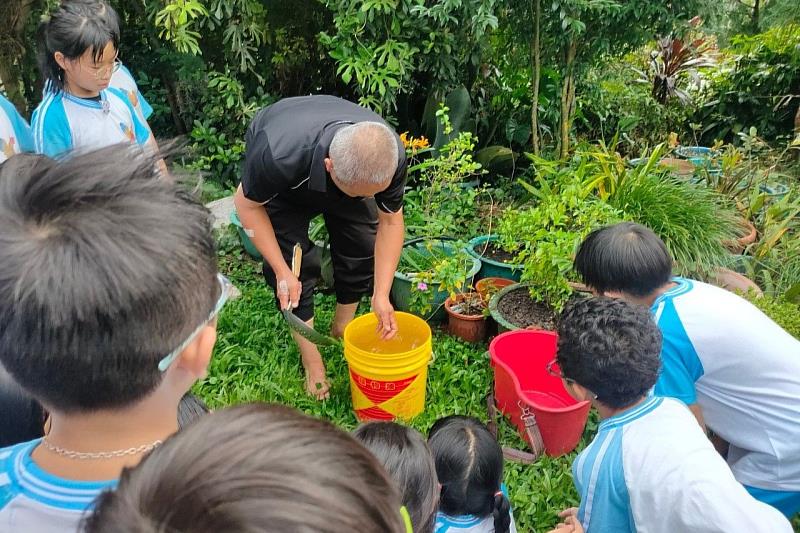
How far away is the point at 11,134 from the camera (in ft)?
9.02

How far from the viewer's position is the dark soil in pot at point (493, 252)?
402 cm

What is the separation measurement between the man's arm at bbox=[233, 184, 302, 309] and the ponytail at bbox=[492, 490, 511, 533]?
4.55ft

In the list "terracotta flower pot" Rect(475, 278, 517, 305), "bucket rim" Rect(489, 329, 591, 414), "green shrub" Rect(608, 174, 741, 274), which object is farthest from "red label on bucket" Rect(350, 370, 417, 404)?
"green shrub" Rect(608, 174, 741, 274)

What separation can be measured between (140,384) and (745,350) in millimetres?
1911

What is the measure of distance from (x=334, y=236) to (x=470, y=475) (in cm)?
171

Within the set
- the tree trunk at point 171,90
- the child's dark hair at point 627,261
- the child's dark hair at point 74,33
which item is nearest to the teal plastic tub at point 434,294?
the child's dark hair at point 627,261

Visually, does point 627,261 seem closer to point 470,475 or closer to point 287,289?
point 470,475

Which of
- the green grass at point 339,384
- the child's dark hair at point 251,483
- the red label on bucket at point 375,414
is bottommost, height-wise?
the green grass at point 339,384

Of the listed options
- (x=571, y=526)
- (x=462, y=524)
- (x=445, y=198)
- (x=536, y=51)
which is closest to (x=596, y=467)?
(x=571, y=526)

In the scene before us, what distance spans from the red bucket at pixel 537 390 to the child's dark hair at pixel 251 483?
1965mm

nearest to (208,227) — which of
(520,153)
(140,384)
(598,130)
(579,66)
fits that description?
(140,384)

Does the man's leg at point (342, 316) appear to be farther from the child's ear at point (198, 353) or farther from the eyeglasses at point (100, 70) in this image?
the child's ear at point (198, 353)

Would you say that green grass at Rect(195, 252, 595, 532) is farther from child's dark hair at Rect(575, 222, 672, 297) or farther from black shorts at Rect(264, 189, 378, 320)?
child's dark hair at Rect(575, 222, 672, 297)

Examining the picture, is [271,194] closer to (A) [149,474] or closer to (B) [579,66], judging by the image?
(A) [149,474]
